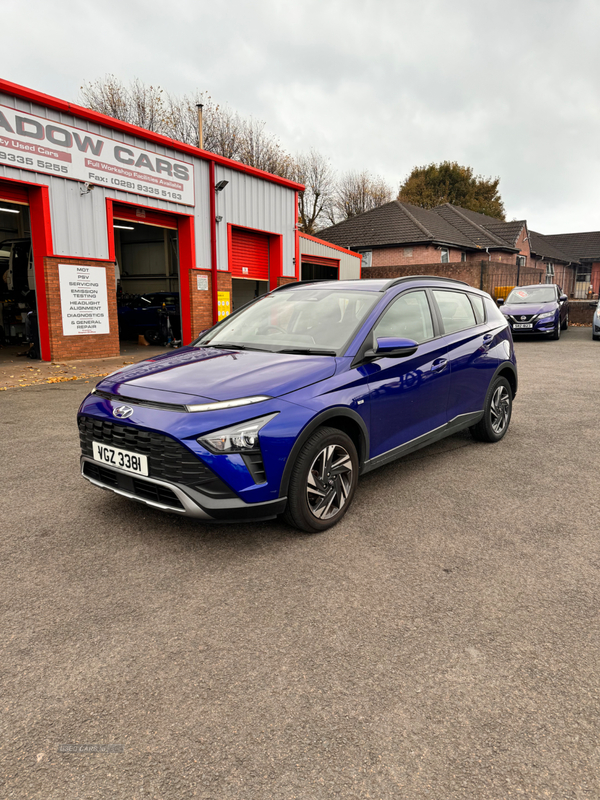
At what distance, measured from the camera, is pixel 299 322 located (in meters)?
4.29

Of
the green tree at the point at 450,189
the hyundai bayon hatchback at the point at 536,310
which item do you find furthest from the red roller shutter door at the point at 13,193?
the green tree at the point at 450,189

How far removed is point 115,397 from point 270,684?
2005 mm

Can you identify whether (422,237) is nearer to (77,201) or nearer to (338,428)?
(77,201)

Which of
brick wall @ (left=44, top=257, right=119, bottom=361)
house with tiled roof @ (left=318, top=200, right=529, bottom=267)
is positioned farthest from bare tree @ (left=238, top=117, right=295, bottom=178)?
brick wall @ (left=44, top=257, right=119, bottom=361)

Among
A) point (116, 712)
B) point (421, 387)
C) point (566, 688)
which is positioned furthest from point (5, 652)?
point (421, 387)

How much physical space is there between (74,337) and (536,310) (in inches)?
542

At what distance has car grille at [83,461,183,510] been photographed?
3.13 metres

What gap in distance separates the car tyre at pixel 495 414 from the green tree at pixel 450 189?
54122 millimetres

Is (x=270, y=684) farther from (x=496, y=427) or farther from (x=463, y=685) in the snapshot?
(x=496, y=427)

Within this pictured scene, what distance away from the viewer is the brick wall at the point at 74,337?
37.4ft

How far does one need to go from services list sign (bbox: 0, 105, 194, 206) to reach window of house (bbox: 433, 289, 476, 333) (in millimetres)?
9296

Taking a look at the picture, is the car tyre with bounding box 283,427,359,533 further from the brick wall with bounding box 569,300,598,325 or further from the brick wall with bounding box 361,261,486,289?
the brick wall with bounding box 569,300,598,325

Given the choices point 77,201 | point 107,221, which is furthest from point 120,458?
point 107,221

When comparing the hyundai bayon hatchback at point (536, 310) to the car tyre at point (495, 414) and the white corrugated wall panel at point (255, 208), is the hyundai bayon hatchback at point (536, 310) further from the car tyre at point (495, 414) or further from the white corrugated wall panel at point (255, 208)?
the car tyre at point (495, 414)
